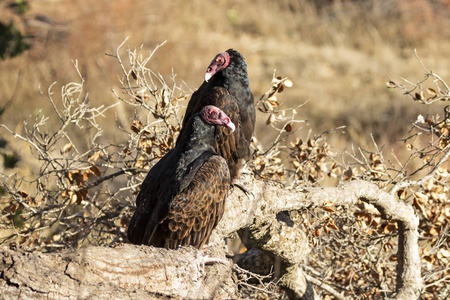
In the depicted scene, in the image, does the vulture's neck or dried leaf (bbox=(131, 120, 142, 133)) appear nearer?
the vulture's neck

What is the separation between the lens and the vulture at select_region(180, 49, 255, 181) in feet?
12.1

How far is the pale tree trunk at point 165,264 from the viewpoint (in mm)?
1788

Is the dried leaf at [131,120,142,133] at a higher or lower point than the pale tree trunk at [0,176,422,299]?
higher

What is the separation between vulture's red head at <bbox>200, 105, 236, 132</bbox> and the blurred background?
18.7ft

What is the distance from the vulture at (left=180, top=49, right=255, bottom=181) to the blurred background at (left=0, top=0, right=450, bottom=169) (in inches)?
202

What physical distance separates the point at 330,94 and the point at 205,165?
968cm

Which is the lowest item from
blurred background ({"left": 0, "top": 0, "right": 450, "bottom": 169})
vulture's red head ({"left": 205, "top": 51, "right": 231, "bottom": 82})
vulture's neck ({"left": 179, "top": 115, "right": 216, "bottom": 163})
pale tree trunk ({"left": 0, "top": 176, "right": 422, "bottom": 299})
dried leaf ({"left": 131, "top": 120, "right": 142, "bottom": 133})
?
pale tree trunk ({"left": 0, "top": 176, "right": 422, "bottom": 299})

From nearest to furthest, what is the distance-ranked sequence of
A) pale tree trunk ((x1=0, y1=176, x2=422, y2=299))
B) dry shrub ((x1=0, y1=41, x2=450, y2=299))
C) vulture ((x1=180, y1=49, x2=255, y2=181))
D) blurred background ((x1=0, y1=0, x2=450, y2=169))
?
pale tree trunk ((x1=0, y1=176, x2=422, y2=299))
vulture ((x1=180, y1=49, x2=255, y2=181))
dry shrub ((x1=0, y1=41, x2=450, y2=299))
blurred background ((x1=0, y1=0, x2=450, y2=169))

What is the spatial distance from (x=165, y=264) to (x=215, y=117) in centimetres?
148

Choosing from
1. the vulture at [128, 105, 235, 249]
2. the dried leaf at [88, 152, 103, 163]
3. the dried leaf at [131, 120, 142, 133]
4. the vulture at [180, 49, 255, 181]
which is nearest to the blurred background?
the vulture at [180, 49, 255, 181]

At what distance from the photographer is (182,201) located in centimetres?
298

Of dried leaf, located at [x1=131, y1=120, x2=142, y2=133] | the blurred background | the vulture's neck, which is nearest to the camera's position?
the vulture's neck

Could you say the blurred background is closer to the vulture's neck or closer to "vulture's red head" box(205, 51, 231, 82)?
"vulture's red head" box(205, 51, 231, 82)

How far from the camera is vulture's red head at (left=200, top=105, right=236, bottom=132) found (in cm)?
345
